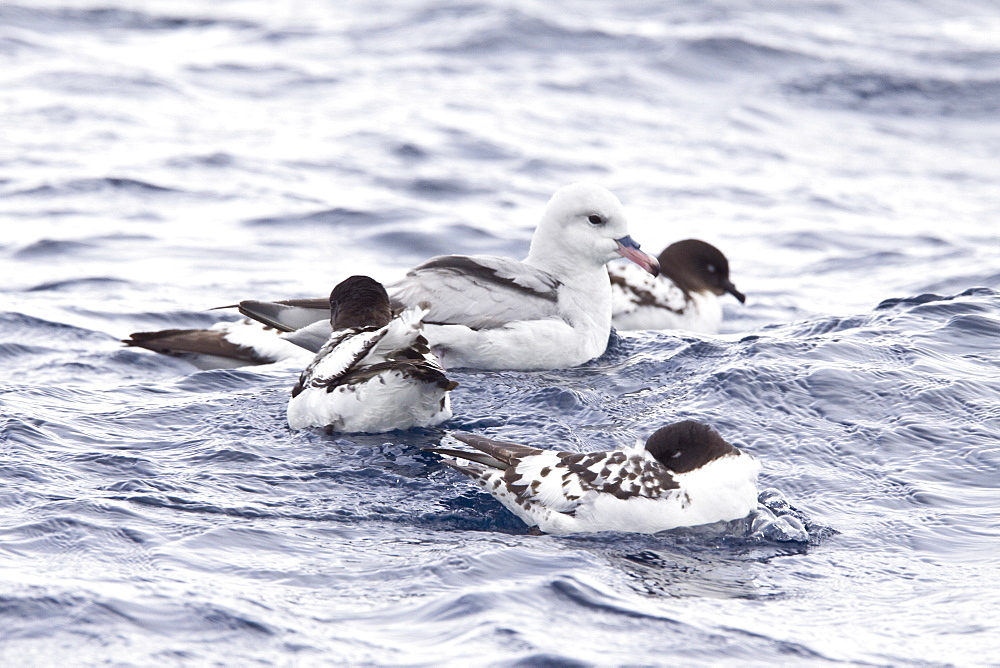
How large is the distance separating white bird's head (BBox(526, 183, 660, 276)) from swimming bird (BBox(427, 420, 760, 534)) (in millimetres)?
3576

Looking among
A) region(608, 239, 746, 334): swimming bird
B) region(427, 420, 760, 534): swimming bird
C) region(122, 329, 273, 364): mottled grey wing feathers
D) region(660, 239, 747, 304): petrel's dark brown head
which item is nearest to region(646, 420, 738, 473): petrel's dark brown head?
region(427, 420, 760, 534): swimming bird

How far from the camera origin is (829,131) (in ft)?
66.1

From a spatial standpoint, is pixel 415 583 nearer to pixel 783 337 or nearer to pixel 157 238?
pixel 783 337

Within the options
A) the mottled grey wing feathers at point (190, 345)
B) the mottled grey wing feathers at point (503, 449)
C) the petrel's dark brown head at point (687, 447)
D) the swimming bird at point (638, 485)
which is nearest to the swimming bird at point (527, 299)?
the mottled grey wing feathers at point (190, 345)

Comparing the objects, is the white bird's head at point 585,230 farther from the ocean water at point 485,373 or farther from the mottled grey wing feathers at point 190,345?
the mottled grey wing feathers at point 190,345

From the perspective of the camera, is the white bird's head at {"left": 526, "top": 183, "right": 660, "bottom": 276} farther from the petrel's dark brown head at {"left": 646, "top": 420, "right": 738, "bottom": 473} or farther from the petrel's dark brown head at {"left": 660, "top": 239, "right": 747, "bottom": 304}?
the petrel's dark brown head at {"left": 646, "top": 420, "right": 738, "bottom": 473}

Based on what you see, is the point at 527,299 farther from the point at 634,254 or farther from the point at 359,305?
the point at 359,305

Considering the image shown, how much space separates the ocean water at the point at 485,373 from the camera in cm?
581

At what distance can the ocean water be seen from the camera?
19.1 feet

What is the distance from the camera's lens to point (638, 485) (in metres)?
6.72

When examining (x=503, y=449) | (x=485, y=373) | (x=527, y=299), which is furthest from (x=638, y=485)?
(x=527, y=299)

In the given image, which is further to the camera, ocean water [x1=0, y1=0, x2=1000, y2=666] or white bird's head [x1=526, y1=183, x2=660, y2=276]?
white bird's head [x1=526, y1=183, x2=660, y2=276]

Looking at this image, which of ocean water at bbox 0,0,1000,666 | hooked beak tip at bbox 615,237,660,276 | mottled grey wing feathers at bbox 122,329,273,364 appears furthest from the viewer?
hooked beak tip at bbox 615,237,660,276

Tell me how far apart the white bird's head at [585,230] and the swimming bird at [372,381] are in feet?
7.56
